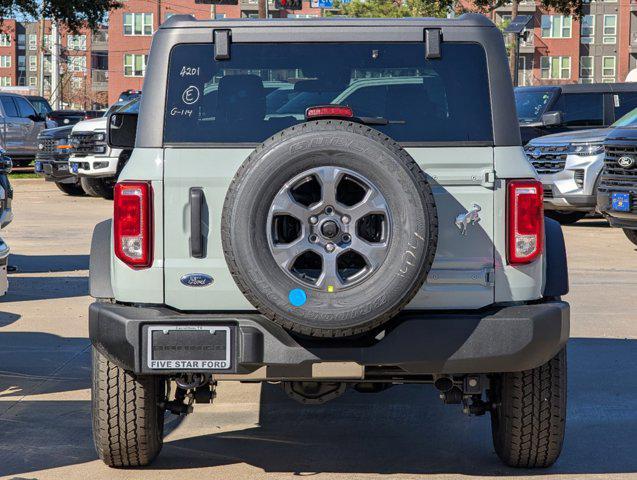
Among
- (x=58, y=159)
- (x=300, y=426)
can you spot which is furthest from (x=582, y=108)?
(x=300, y=426)

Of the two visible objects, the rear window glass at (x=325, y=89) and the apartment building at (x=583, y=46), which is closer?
the rear window glass at (x=325, y=89)

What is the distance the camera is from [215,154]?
5.20 metres

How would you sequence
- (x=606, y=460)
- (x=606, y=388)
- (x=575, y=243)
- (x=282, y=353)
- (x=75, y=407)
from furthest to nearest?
(x=575, y=243)
(x=606, y=388)
(x=75, y=407)
(x=606, y=460)
(x=282, y=353)

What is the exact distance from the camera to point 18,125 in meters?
30.4

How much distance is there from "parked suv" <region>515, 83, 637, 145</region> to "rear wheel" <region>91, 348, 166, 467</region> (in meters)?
14.1

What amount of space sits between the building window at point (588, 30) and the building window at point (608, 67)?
6.01ft

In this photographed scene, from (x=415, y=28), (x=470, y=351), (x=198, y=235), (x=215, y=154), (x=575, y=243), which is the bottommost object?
(x=575, y=243)

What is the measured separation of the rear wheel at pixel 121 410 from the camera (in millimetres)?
5406

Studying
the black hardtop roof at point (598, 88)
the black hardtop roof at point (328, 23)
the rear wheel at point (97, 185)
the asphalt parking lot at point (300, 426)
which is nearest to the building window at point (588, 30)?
the rear wheel at point (97, 185)

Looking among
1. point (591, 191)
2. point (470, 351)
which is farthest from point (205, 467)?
point (591, 191)

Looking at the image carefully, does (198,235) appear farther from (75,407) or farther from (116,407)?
(75,407)

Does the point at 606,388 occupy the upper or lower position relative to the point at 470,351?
lower

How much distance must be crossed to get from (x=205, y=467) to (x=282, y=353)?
94cm

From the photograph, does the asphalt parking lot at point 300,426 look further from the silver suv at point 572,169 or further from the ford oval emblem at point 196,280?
the silver suv at point 572,169
